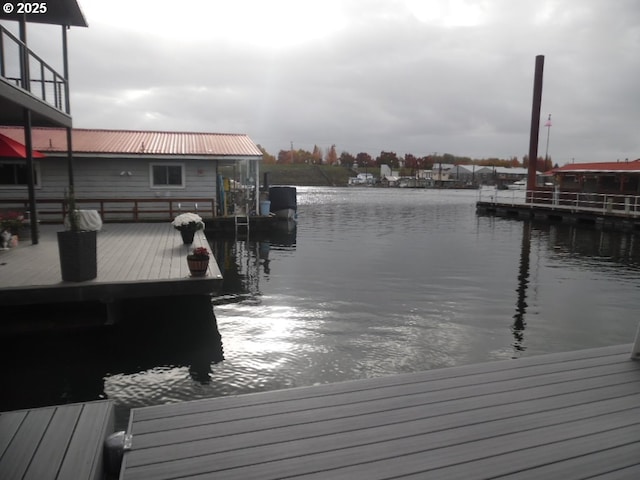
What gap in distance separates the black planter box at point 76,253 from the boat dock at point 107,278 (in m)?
0.16

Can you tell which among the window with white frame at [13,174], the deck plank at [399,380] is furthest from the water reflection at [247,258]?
the window with white frame at [13,174]

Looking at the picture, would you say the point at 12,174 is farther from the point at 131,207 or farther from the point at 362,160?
the point at 362,160

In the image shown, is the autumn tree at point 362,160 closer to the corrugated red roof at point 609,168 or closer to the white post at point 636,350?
the corrugated red roof at point 609,168

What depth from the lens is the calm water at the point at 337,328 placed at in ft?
20.7

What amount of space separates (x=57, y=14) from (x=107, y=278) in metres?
9.06

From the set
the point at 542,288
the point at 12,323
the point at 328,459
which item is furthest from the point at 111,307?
the point at 542,288

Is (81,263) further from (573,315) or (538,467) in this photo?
(573,315)

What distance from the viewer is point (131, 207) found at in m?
20.2

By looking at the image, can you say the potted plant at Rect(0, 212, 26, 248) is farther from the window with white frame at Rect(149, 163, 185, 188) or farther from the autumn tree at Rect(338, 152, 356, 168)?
the autumn tree at Rect(338, 152, 356, 168)

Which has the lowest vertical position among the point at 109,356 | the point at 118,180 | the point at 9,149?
the point at 109,356

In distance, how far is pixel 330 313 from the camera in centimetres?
945

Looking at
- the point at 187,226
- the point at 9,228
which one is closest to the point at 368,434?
the point at 187,226

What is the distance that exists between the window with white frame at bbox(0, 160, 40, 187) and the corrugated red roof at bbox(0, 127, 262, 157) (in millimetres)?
992

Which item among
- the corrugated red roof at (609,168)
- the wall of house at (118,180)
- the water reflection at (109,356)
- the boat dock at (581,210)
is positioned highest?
the corrugated red roof at (609,168)
